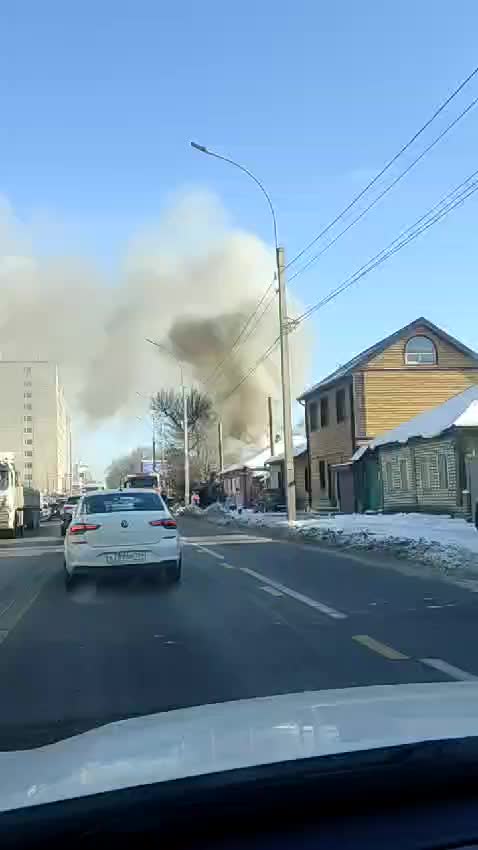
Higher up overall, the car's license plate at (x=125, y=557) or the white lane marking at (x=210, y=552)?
the car's license plate at (x=125, y=557)

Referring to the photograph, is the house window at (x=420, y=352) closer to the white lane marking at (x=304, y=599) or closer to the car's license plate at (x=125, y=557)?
the white lane marking at (x=304, y=599)

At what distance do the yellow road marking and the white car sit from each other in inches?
215

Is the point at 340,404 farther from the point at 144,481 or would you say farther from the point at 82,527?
the point at 82,527

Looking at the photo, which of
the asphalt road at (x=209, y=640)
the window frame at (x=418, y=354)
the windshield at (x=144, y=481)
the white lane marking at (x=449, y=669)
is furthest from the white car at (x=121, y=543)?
the windshield at (x=144, y=481)

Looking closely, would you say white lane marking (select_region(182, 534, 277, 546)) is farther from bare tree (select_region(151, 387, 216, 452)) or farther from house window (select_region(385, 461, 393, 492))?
bare tree (select_region(151, 387, 216, 452))

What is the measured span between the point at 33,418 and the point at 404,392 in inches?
4511

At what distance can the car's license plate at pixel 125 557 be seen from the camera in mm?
13828

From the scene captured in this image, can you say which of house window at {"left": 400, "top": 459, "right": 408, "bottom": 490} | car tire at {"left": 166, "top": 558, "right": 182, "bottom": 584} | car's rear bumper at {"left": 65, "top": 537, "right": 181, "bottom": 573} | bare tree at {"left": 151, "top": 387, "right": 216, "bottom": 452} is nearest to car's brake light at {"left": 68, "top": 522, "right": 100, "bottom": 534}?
car's rear bumper at {"left": 65, "top": 537, "right": 181, "bottom": 573}

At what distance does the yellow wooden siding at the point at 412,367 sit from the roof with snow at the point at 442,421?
168 inches

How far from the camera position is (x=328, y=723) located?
3.13 metres

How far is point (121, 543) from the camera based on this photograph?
45.5 ft

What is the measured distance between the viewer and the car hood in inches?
100

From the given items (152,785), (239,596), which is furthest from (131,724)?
(239,596)

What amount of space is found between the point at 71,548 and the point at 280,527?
17.4m
